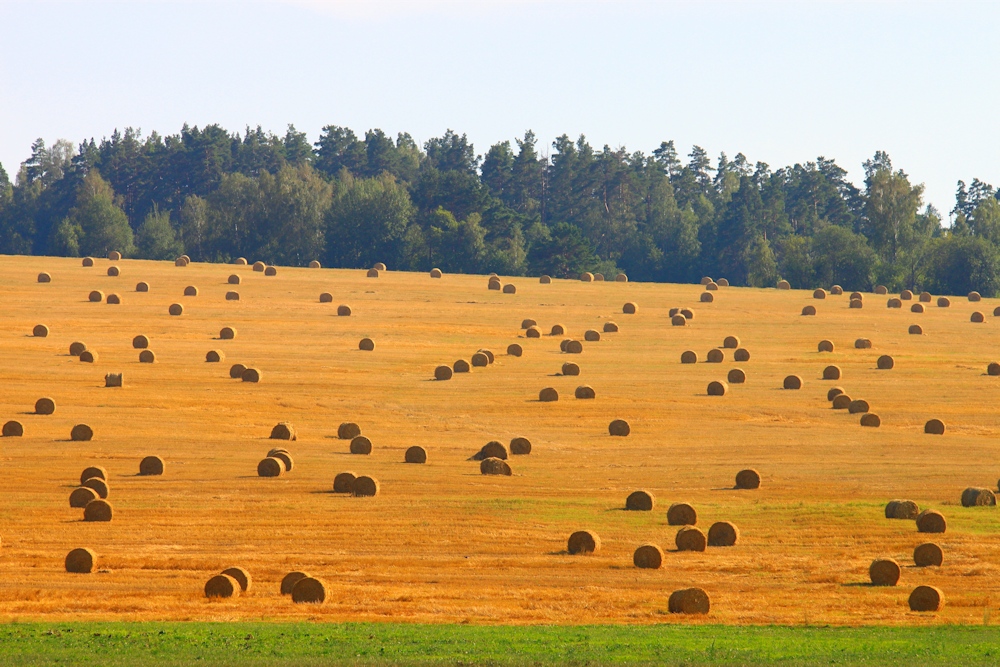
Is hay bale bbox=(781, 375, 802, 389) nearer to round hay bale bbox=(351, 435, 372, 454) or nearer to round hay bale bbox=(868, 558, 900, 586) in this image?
round hay bale bbox=(351, 435, 372, 454)

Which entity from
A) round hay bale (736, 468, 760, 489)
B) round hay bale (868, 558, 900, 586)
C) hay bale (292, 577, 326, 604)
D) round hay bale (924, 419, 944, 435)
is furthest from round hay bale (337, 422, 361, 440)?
round hay bale (868, 558, 900, 586)

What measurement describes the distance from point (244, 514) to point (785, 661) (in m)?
16.5

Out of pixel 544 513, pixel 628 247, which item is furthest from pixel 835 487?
pixel 628 247

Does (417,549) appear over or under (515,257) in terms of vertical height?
under

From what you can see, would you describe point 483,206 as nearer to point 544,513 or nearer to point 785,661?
point 544,513

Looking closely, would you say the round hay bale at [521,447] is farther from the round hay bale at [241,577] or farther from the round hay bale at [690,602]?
the round hay bale at [690,602]

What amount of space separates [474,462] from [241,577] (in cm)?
1432

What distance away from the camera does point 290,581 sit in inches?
1037

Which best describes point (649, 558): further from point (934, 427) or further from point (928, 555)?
point (934, 427)

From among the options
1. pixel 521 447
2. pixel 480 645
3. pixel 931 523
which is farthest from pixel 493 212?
pixel 480 645

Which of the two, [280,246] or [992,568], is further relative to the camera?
[280,246]

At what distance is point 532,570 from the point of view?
29.0 meters

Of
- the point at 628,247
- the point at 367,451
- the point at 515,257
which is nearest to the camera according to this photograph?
the point at 367,451

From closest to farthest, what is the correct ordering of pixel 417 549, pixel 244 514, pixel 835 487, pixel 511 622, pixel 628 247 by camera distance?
pixel 511 622 < pixel 417 549 < pixel 244 514 < pixel 835 487 < pixel 628 247
